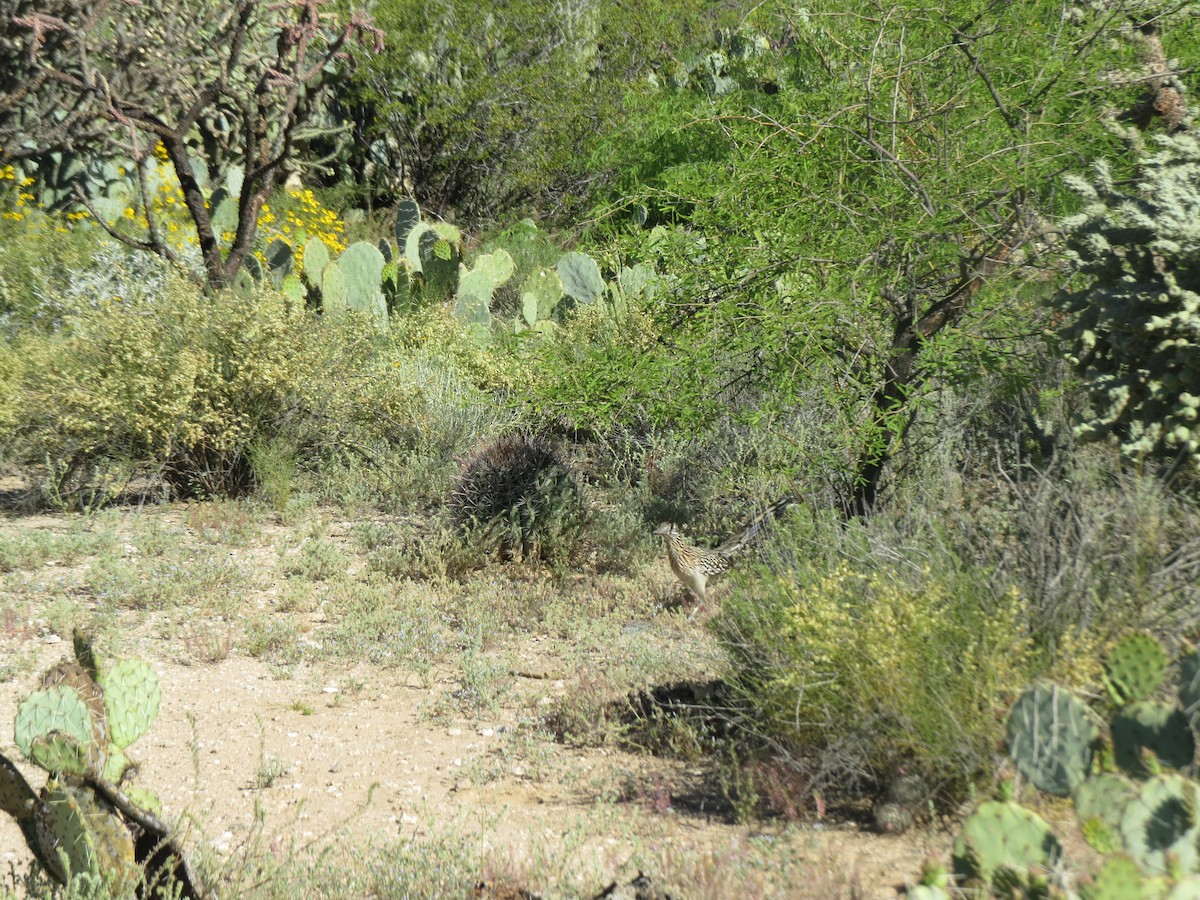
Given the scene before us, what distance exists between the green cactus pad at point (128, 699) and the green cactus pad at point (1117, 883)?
2.36 metres

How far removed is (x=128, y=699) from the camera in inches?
127

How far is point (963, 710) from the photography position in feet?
11.3

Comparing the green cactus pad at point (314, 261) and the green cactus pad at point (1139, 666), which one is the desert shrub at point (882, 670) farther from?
the green cactus pad at point (314, 261)

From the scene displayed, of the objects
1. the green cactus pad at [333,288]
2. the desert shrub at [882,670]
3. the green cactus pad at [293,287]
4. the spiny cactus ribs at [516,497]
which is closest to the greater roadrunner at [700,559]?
the spiny cactus ribs at [516,497]

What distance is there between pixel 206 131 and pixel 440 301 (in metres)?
4.57

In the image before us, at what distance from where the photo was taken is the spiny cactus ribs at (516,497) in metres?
6.85

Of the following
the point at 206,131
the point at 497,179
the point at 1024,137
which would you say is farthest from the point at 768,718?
the point at 497,179

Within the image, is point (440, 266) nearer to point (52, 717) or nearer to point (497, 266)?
point (497, 266)

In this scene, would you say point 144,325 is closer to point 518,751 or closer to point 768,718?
point 518,751

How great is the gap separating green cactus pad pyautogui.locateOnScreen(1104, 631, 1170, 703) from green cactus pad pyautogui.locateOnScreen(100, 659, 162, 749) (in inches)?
96.1

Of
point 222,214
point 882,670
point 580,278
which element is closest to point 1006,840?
point 882,670

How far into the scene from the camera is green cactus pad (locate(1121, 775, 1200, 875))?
2.23 m

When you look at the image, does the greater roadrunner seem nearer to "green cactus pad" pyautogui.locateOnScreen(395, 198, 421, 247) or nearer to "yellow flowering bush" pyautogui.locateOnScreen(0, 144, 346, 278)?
"yellow flowering bush" pyautogui.locateOnScreen(0, 144, 346, 278)

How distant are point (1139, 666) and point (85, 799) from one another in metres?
2.51
